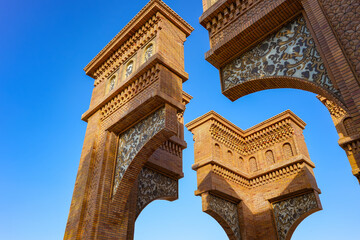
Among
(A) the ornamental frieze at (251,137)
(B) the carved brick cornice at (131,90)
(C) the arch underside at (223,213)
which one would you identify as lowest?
(C) the arch underside at (223,213)

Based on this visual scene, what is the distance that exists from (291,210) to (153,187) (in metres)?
4.63

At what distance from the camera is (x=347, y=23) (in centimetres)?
369

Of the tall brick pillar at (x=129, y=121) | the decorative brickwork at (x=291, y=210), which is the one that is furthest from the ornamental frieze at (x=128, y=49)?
the decorative brickwork at (x=291, y=210)

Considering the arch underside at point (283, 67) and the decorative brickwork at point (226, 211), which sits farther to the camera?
the decorative brickwork at point (226, 211)

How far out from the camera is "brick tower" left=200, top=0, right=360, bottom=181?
11.6 feet

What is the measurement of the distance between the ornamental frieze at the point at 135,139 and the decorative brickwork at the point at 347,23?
3316mm

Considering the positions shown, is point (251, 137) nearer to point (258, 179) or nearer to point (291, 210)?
point (258, 179)

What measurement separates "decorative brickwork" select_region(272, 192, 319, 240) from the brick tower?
17.5 feet

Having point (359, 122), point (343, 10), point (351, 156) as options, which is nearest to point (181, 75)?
point (343, 10)

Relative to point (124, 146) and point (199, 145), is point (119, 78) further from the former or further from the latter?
point (199, 145)

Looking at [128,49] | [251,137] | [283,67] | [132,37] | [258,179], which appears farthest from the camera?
[251,137]

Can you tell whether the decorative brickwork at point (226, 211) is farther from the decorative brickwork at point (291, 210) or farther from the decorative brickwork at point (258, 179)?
the decorative brickwork at point (291, 210)

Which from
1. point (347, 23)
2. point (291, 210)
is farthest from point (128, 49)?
point (291, 210)

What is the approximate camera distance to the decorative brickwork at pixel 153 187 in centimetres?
767
